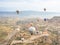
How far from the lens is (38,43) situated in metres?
16.8

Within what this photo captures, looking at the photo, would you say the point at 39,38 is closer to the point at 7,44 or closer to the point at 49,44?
the point at 49,44

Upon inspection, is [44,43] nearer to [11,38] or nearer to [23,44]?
[23,44]

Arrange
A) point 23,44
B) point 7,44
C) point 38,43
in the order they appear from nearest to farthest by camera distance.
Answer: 1. point 7,44
2. point 23,44
3. point 38,43

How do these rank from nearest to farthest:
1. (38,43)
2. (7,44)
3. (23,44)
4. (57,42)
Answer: (7,44)
(23,44)
(38,43)
(57,42)

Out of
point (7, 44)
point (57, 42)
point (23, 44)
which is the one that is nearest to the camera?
point (7, 44)

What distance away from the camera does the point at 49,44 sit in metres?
17.1

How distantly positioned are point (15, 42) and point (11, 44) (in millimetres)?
852

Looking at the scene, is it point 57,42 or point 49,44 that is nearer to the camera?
point 49,44

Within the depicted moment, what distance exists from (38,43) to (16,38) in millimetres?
2462

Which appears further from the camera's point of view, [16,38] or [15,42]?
[16,38]

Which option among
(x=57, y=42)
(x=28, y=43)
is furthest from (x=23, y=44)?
(x=57, y=42)

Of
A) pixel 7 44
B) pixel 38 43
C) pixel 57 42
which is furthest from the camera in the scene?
pixel 57 42

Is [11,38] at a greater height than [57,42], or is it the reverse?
[11,38]

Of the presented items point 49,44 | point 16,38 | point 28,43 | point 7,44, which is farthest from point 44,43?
point 7,44
